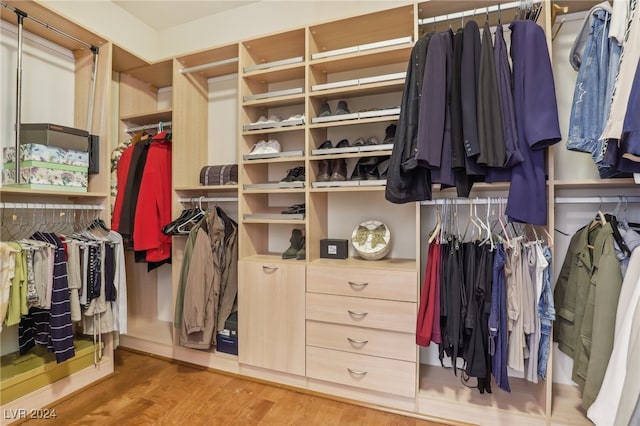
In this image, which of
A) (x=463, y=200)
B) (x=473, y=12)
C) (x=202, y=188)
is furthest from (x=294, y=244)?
(x=473, y=12)

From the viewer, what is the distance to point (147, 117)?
2666 mm

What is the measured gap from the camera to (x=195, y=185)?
8.31ft

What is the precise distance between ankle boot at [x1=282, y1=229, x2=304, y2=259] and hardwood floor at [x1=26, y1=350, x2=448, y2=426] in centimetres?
86

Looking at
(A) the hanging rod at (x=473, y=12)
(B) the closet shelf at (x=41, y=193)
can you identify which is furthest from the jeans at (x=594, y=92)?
(B) the closet shelf at (x=41, y=193)

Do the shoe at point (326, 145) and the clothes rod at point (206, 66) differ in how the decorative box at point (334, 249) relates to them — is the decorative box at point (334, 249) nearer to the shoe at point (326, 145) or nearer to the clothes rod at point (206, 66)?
the shoe at point (326, 145)

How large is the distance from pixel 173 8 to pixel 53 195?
183 centimetres

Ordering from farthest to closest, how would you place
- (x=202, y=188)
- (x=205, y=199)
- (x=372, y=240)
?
(x=205, y=199) < (x=202, y=188) < (x=372, y=240)

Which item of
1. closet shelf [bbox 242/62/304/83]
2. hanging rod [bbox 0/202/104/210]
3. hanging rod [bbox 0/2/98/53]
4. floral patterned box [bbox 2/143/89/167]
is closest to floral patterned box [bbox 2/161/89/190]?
floral patterned box [bbox 2/143/89/167]

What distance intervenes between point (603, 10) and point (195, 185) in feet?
8.64

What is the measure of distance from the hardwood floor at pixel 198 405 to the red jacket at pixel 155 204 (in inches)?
33.7

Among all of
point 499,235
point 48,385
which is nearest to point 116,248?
point 48,385

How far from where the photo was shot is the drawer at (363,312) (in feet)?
5.65

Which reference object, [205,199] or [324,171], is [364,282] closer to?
[324,171]

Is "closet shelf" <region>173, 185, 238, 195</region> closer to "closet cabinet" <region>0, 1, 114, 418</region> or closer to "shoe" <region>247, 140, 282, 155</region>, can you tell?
"shoe" <region>247, 140, 282, 155</region>
